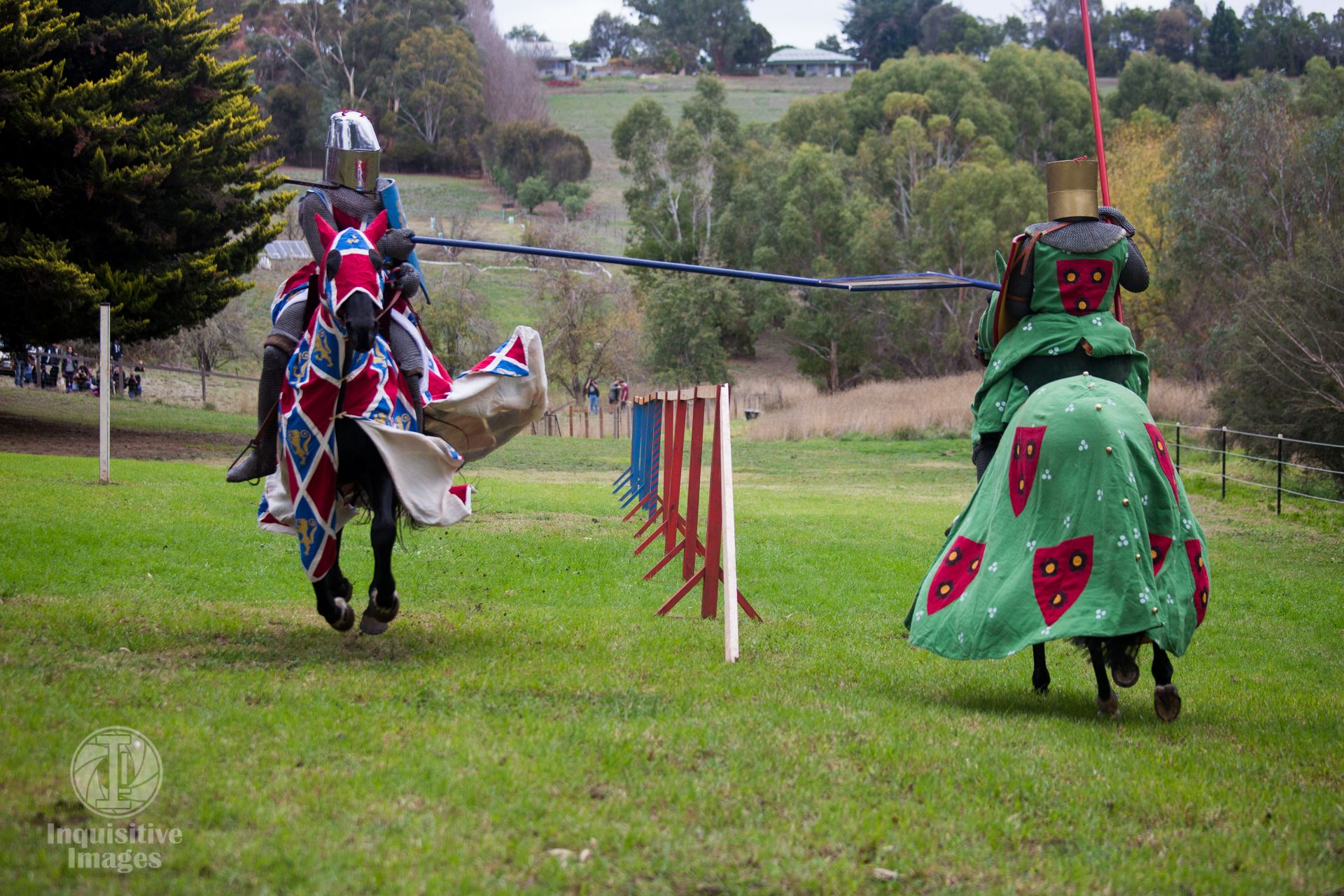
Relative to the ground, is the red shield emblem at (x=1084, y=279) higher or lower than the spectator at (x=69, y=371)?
higher

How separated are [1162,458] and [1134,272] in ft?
4.16

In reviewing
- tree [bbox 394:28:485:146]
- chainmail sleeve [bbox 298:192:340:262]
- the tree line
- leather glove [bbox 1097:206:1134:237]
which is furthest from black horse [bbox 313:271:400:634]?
tree [bbox 394:28:485:146]

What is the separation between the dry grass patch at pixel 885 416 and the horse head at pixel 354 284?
32.5 m

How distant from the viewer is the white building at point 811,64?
6220 inches

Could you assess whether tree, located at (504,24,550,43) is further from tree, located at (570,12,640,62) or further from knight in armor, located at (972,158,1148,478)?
knight in armor, located at (972,158,1148,478)

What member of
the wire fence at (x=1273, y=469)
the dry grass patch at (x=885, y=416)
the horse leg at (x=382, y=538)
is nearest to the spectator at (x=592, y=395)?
the dry grass patch at (x=885, y=416)

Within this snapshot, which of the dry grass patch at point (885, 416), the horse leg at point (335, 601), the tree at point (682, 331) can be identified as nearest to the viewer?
the horse leg at point (335, 601)

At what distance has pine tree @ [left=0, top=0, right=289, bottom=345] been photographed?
22.9 meters

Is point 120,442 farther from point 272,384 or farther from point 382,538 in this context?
point 382,538

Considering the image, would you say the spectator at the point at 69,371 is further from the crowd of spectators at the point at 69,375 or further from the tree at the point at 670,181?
the tree at the point at 670,181

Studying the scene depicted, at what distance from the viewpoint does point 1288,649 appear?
9.78 metres

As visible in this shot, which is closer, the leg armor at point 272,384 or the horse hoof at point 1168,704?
the horse hoof at point 1168,704

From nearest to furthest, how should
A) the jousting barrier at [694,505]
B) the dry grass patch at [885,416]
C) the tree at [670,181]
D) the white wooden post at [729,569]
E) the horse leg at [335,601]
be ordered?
the white wooden post at [729,569], the jousting barrier at [694,505], the horse leg at [335,601], the dry grass patch at [885,416], the tree at [670,181]

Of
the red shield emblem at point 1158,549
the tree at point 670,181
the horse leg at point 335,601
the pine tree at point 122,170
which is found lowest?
the horse leg at point 335,601
